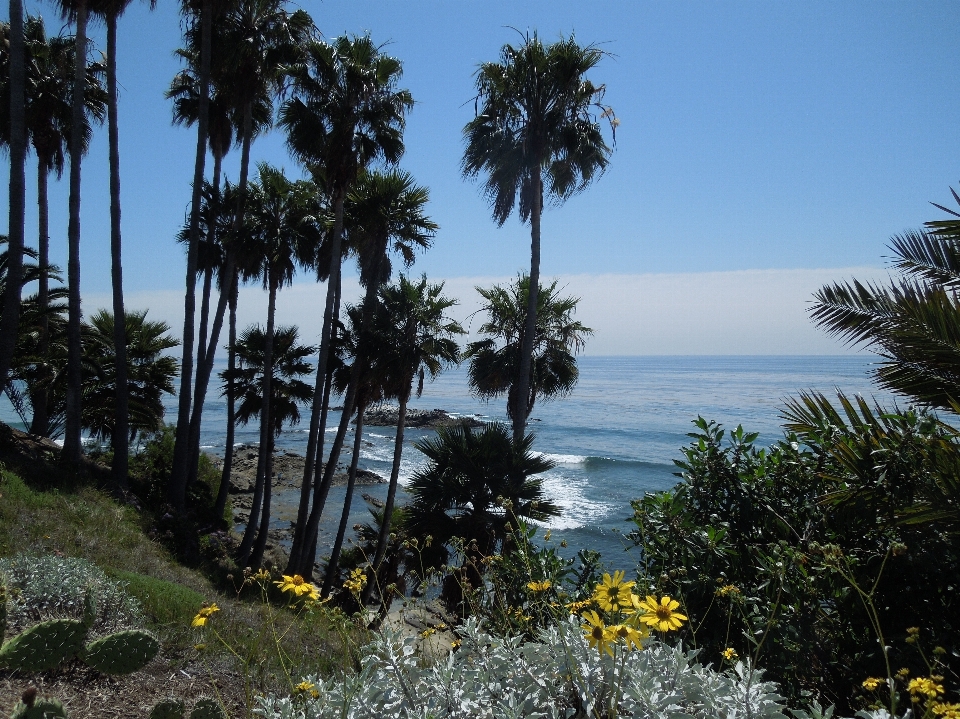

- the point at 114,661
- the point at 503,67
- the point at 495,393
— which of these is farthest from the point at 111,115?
the point at 114,661

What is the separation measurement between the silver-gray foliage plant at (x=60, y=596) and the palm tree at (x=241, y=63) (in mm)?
11907

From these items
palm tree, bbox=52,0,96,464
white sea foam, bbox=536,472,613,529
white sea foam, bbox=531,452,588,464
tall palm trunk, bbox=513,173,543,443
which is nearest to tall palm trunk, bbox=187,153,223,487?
palm tree, bbox=52,0,96,464

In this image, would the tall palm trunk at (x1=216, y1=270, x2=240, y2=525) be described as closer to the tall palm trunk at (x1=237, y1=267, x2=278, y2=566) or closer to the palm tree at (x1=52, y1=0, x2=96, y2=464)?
the tall palm trunk at (x1=237, y1=267, x2=278, y2=566)

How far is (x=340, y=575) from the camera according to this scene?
1623 cm

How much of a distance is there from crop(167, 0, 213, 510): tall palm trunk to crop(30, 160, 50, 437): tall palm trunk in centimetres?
348

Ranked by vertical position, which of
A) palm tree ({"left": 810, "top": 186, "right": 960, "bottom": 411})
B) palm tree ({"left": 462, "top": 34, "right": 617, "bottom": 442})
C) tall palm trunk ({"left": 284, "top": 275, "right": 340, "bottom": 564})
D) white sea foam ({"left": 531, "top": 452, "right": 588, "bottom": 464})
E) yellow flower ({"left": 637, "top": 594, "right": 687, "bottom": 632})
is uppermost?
palm tree ({"left": 462, "top": 34, "right": 617, "bottom": 442})

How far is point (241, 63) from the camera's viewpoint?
17641 mm

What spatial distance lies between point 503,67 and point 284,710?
1534cm

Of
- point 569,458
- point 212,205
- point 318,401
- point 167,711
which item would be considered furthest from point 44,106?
point 569,458

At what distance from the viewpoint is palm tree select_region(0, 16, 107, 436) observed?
1753 cm

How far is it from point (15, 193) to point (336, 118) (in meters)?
7.15

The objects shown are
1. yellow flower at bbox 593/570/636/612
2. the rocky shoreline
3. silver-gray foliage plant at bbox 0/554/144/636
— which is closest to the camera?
yellow flower at bbox 593/570/636/612

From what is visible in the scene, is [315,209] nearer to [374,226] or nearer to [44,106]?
[374,226]

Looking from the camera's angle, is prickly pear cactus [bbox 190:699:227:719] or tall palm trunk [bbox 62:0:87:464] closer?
prickly pear cactus [bbox 190:699:227:719]
